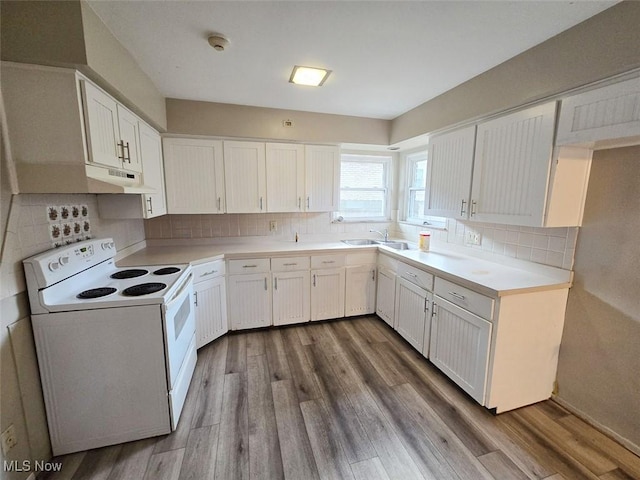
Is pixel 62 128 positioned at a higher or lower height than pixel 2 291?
higher

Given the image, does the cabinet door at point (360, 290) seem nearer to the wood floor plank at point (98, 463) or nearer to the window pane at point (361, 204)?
the window pane at point (361, 204)

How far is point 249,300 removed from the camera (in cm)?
294

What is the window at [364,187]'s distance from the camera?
3.75 meters

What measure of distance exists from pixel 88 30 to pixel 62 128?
0.50 meters

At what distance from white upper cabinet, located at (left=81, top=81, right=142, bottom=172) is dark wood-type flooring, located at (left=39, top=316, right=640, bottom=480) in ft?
5.69

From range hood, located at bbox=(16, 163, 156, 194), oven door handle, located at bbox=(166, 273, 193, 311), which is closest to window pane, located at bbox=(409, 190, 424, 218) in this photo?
oven door handle, located at bbox=(166, 273, 193, 311)

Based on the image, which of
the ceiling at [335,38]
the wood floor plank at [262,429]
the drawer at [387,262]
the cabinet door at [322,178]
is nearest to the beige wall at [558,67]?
the ceiling at [335,38]

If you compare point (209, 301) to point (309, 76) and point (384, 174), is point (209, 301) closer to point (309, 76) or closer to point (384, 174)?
point (309, 76)

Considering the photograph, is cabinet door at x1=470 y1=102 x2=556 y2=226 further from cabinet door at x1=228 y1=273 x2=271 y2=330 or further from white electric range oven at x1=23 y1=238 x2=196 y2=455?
white electric range oven at x1=23 y1=238 x2=196 y2=455

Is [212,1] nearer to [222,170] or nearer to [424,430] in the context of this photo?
[222,170]

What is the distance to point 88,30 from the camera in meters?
1.39

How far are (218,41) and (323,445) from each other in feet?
8.23

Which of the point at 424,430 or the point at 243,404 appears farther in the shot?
the point at 243,404

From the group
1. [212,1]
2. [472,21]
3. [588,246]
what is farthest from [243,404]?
[472,21]
